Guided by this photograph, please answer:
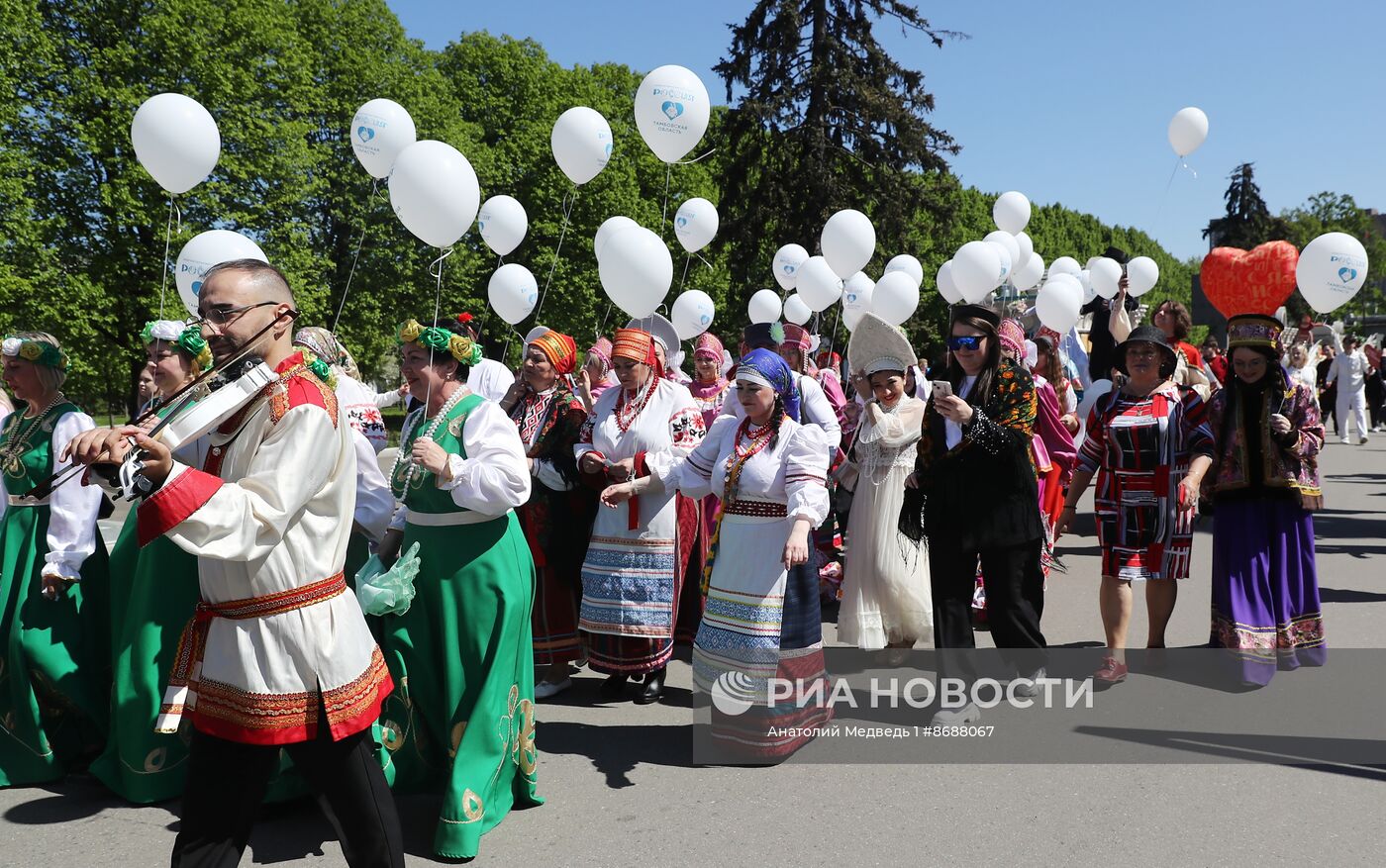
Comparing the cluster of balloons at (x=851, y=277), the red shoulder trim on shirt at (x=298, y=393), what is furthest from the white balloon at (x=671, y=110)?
the red shoulder trim on shirt at (x=298, y=393)

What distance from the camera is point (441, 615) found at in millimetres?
3717

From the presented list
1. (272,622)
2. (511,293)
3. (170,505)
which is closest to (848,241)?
(511,293)

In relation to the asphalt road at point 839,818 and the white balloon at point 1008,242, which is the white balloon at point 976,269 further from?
the asphalt road at point 839,818

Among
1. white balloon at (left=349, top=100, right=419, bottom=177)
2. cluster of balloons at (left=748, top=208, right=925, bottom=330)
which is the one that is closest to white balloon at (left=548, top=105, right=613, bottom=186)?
white balloon at (left=349, top=100, right=419, bottom=177)

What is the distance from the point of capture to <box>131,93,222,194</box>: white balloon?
601 cm

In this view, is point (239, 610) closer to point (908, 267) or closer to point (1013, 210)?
point (908, 267)

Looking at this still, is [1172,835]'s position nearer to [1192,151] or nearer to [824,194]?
[1192,151]

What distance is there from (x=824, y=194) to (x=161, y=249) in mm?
12914

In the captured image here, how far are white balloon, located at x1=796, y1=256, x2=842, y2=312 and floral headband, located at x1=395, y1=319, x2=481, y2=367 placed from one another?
21.6ft

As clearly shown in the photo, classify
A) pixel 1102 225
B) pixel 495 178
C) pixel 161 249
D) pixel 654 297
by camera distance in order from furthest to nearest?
pixel 1102 225 < pixel 495 178 < pixel 161 249 < pixel 654 297

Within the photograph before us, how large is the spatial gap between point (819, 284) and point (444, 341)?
6.84 metres

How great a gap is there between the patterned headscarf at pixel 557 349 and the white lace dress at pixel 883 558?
1.73m

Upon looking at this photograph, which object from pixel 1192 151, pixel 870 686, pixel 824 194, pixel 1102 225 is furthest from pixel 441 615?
pixel 1102 225

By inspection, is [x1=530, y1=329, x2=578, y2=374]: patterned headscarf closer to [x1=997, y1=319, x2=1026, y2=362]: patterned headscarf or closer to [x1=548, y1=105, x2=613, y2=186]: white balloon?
[x1=997, y1=319, x2=1026, y2=362]: patterned headscarf
